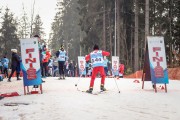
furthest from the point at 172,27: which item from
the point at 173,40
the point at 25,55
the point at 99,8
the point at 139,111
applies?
the point at 139,111

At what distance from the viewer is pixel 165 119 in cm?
858

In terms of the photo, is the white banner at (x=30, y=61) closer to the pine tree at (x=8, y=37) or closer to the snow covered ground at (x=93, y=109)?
the snow covered ground at (x=93, y=109)

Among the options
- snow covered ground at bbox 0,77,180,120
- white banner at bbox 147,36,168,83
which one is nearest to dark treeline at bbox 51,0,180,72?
white banner at bbox 147,36,168,83

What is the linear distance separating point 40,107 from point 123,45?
3730 cm

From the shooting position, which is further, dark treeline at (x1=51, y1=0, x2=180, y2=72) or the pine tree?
the pine tree

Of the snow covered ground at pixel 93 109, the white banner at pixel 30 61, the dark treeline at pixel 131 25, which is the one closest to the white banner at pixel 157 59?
the snow covered ground at pixel 93 109

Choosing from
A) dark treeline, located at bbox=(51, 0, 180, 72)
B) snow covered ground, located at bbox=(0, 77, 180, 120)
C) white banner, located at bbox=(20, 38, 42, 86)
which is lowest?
snow covered ground, located at bbox=(0, 77, 180, 120)

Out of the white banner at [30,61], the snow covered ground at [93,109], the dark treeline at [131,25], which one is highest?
the dark treeline at [131,25]

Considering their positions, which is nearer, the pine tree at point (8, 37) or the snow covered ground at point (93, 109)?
the snow covered ground at point (93, 109)

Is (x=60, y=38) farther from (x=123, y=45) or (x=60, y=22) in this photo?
(x=123, y=45)

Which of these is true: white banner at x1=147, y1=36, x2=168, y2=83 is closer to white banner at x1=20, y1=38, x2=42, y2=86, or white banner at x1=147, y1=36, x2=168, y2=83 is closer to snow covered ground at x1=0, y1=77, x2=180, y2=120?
snow covered ground at x1=0, y1=77, x2=180, y2=120

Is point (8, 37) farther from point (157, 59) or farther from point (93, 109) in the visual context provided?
point (93, 109)

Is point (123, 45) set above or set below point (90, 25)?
below

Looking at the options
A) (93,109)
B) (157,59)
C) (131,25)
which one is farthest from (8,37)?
(93,109)
